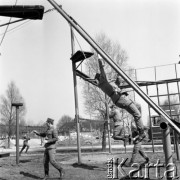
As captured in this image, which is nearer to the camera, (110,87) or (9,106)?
(110,87)

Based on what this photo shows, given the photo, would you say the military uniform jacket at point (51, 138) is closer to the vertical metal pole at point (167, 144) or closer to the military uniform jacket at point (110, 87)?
the military uniform jacket at point (110, 87)

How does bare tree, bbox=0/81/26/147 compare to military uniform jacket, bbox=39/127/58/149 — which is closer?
military uniform jacket, bbox=39/127/58/149

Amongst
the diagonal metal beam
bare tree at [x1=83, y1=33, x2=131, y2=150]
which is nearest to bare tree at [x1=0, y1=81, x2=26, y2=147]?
bare tree at [x1=83, y1=33, x2=131, y2=150]

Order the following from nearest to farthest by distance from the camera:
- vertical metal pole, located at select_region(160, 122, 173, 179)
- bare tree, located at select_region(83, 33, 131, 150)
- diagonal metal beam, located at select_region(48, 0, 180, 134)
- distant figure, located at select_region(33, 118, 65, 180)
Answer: vertical metal pole, located at select_region(160, 122, 173, 179) < diagonal metal beam, located at select_region(48, 0, 180, 134) < distant figure, located at select_region(33, 118, 65, 180) < bare tree, located at select_region(83, 33, 131, 150)

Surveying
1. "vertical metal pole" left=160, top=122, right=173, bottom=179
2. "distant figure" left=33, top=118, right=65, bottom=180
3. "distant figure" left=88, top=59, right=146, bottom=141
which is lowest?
"distant figure" left=33, top=118, right=65, bottom=180

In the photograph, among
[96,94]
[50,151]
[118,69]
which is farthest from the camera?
[96,94]

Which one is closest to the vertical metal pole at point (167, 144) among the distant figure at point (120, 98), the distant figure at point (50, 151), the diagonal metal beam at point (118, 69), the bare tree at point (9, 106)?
the diagonal metal beam at point (118, 69)

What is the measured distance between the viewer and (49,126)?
6.91 metres

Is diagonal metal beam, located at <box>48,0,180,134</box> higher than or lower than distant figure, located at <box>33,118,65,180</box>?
higher

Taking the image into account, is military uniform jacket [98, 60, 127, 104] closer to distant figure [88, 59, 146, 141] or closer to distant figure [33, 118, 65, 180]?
distant figure [88, 59, 146, 141]

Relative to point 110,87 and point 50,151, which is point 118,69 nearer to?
point 110,87

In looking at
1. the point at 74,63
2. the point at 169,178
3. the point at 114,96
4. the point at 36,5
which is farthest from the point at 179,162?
the point at 36,5

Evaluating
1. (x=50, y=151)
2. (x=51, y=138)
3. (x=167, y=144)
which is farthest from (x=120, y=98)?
(x=167, y=144)

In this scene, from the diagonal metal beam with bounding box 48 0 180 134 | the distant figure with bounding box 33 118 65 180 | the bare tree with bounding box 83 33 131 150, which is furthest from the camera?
the bare tree with bounding box 83 33 131 150
